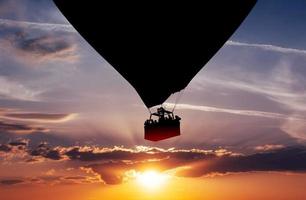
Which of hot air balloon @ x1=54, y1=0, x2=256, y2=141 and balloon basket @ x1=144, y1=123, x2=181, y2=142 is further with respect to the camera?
balloon basket @ x1=144, y1=123, x2=181, y2=142

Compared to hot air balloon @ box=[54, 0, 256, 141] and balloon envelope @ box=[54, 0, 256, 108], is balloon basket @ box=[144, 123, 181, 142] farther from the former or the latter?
balloon envelope @ box=[54, 0, 256, 108]

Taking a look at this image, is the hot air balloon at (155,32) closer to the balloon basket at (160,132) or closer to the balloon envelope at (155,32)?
the balloon envelope at (155,32)

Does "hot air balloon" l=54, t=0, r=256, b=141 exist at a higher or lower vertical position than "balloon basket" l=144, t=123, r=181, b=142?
higher

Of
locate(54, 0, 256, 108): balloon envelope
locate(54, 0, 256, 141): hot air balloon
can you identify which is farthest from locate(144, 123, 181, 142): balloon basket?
locate(54, 0, 256, 108): balloon envelope

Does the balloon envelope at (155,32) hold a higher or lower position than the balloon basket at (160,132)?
higher

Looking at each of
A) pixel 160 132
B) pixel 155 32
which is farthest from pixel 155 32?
pixel 160 132

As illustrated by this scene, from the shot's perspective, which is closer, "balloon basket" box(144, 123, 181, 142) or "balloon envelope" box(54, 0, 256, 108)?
"balloon envelope" box(54, 0, 256, 108)

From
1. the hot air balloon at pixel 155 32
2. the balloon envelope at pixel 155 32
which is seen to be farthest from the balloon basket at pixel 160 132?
the balloon envelope at pixel 155 32

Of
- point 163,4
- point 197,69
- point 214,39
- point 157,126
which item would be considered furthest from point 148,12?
point 157,126
